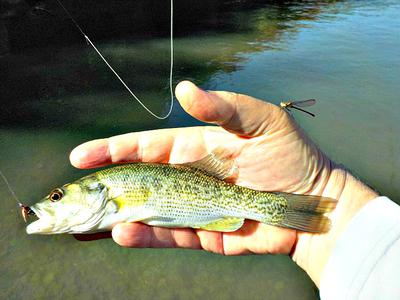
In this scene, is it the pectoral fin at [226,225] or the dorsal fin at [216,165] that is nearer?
the pectoral fin at [226,225]

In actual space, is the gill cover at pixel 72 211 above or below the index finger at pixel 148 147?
below

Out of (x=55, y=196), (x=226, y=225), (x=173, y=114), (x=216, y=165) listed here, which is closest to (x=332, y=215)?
(x=226, y=225)

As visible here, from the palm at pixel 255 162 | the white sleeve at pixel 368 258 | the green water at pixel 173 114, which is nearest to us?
the white sleeve at pixel 368 258

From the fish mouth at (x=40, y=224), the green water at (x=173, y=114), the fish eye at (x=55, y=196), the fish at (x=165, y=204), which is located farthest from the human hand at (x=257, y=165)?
the green water at (x=173, y=114)

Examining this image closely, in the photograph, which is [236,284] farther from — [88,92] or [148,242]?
[88,92]

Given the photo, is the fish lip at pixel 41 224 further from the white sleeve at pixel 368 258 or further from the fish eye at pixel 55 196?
the white sleeve at pixel 368 258

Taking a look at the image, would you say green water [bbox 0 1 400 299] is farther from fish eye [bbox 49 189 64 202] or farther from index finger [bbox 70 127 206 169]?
fish eye [bbox 49 189 64 202]

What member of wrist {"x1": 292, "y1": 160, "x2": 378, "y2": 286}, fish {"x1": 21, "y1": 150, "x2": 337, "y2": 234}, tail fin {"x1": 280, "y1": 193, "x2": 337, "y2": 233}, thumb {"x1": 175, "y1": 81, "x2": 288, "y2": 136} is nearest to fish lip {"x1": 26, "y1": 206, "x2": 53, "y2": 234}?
fish {"x1": 21, "y1": 150, "x2": 337, "y2": 234}

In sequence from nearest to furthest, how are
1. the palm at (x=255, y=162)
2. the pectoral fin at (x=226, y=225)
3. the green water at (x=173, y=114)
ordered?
the pectoral fin at (x=226, y=225), the palm at (x=255, y=162), the green water at (x=173, y=114)
